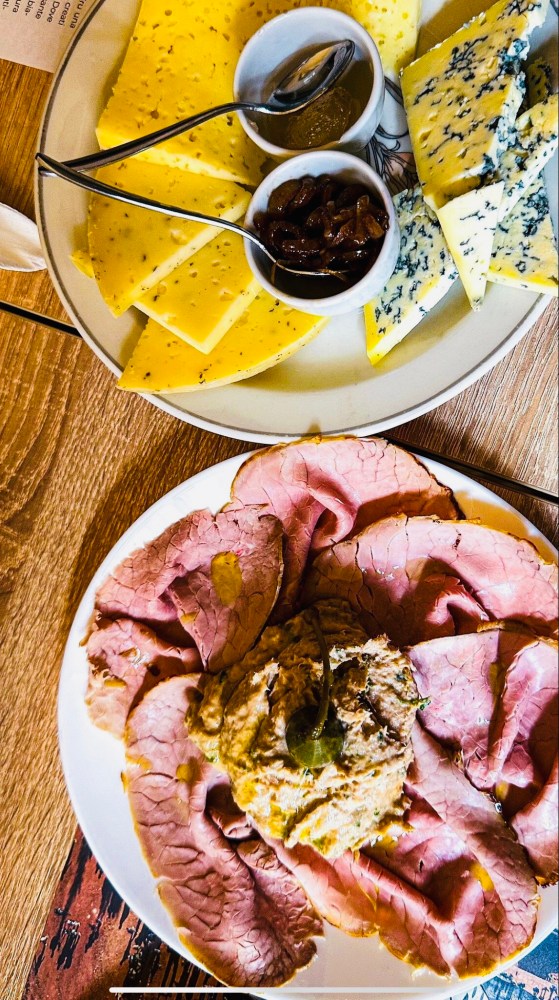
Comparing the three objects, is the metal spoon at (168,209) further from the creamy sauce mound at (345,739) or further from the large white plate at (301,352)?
the creamy sauce mound at (345,739)

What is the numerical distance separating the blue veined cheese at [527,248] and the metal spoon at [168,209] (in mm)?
160

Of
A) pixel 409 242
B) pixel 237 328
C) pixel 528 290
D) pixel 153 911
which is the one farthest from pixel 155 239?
pixel 153 911

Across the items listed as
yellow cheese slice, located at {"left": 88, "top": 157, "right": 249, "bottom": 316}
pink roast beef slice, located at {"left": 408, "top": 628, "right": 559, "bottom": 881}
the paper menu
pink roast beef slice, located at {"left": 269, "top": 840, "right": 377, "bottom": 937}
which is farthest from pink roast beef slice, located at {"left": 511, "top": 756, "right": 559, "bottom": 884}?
the paper menu

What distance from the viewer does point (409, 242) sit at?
718 millimetres

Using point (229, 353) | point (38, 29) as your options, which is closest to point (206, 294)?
point (229, 353)

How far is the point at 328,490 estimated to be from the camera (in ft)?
2.60

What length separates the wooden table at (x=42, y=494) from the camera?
88 cm

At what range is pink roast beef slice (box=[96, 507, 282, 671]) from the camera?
0.82 meters

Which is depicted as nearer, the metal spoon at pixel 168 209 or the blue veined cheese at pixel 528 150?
the blue veined cheese at pixel 528 150

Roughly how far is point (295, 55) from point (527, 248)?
36 centimetres

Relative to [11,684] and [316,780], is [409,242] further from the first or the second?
[11,684]

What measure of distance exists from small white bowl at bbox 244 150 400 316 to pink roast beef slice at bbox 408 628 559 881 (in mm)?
342

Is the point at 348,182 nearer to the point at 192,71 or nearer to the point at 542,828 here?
the point at 192,71

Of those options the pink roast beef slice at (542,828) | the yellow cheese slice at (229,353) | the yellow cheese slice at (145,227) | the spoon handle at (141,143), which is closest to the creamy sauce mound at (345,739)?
the pink roast beef slice at (542,828)
